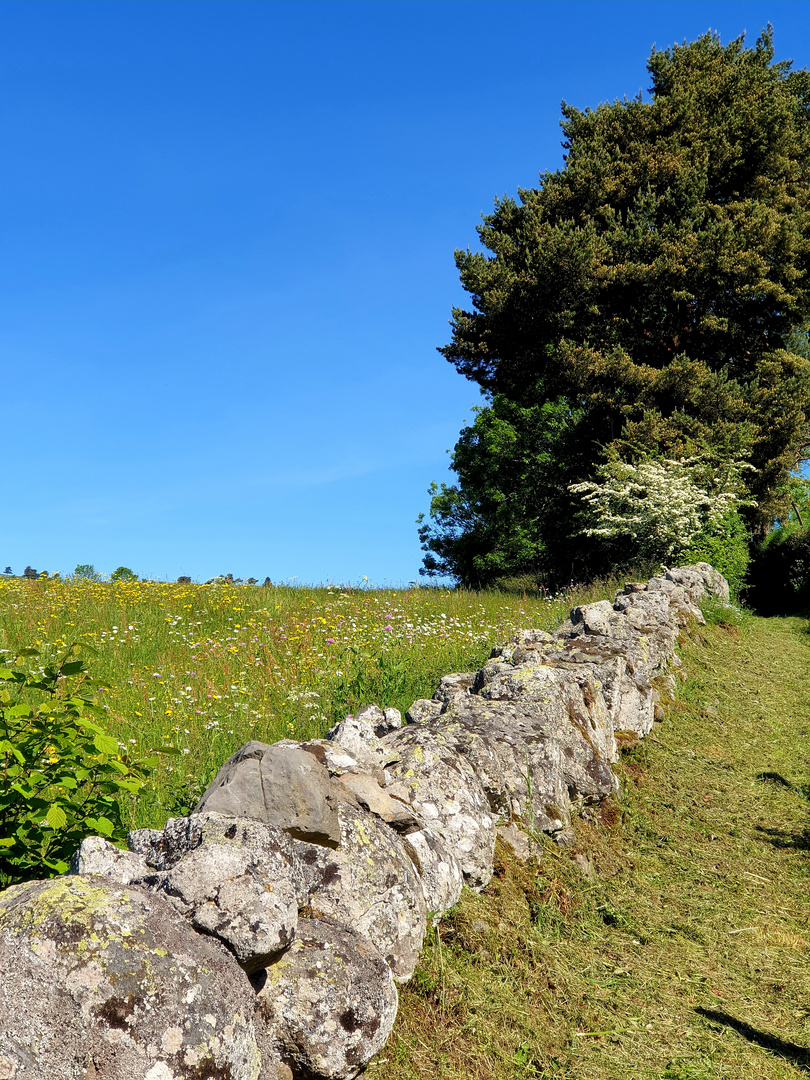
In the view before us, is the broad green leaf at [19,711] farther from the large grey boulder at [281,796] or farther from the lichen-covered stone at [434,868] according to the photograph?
the lichen-covered stone at [434,868]

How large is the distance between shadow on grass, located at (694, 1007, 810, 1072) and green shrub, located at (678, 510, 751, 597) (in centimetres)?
1719

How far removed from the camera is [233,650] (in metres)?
10.9

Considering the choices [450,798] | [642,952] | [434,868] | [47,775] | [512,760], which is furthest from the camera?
[512,760]

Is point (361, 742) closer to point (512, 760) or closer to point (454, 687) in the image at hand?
point (512, 760)

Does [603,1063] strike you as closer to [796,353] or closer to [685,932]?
[685,932]

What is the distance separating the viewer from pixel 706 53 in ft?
93.9

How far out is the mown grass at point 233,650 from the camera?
25.0 feet

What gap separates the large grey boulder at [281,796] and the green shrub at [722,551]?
1863 centimetres

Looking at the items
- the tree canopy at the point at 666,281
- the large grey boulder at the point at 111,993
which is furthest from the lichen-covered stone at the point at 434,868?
the tree canopy at the point at 666,281

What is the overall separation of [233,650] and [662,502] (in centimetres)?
1436

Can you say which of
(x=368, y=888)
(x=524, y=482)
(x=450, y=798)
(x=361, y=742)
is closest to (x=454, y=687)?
(x=361, y=742)

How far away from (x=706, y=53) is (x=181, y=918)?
112 ft

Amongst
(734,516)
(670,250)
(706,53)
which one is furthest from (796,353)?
(706,53)

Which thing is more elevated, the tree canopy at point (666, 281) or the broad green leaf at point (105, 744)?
the tree canopy at point (666, 281)
